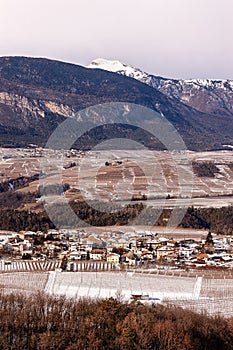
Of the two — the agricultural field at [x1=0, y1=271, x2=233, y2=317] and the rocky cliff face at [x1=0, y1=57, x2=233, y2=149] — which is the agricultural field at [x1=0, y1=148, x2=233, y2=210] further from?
the agricultural field at [x1=0, y1=271, x2=233, y2=317]

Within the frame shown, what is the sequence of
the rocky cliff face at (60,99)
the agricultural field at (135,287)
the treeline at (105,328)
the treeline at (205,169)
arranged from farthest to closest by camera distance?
the rocky cliff face at (60,99) → the treeline at (205,169) → the agricultural field at (135,287) → the treeline at (105,328)

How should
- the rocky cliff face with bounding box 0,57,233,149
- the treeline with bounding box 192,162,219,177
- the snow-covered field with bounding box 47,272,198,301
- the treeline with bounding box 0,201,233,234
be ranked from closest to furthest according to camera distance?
the snow-covered field with bounding box 47,272,198,301 → the treeline with bounding box 0,201,233,234 → the treeline with bounding box 192,162,219,177 → the rocky cliff face with bounding box 0,57,233,149

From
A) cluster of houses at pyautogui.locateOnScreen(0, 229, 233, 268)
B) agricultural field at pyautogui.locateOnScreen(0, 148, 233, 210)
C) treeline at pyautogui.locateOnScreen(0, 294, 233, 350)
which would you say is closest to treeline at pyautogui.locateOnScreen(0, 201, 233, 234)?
agricultural field at pyautogui.locateOnScreen(0, 148, 233, 210)

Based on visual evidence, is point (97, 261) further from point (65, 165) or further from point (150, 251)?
point (65, 165)

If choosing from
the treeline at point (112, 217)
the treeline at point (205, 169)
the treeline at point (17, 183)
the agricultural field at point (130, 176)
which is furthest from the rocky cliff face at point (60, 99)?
the treeline at point (112, 217)

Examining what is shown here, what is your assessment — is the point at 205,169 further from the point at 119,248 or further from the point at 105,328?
the point at 105,328

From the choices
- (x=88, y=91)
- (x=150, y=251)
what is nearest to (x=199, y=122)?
(x=88, y=91)

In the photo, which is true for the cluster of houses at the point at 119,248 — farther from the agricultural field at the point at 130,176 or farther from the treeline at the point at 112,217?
the agricultural field at the point at 130,176

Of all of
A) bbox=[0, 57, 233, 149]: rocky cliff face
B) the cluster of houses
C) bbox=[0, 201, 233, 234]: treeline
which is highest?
bbox=[0, 57, 233, 149]: rocky cliff face
